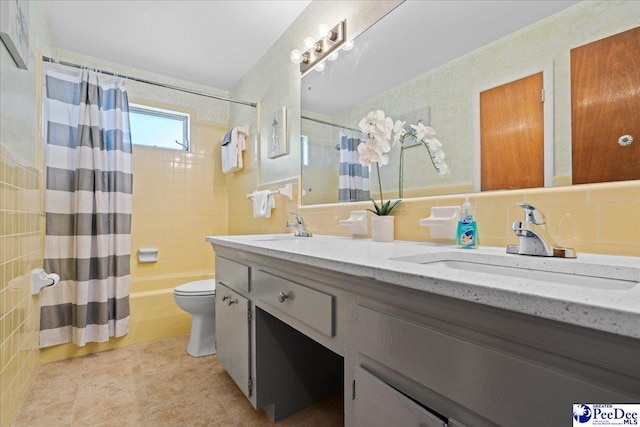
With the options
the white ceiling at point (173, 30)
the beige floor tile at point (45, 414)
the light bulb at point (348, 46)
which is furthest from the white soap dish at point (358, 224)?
the beige floor tile at point (45, 414)

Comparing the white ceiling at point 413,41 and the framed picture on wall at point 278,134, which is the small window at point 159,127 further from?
the white ceiling at point 413,41

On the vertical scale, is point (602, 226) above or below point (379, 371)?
above

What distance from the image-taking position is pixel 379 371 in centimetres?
65

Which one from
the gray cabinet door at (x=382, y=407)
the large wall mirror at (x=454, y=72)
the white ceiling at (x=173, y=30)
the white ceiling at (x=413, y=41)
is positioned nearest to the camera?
the gray cabinet door at (x=382, y=407)

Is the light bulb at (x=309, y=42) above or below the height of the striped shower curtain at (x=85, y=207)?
above

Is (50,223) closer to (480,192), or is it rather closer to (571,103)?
(480,192)

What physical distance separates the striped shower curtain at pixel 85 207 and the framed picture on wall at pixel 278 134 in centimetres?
106

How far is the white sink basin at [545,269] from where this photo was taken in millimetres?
590

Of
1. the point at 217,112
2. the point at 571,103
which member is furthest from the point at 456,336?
the point at 217,112

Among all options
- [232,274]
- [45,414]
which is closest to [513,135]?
[232,274]

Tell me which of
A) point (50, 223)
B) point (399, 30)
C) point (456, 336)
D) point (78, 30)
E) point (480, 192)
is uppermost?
point (78, 30)

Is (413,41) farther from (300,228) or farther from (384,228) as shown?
(300,228)

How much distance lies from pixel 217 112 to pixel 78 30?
1187 millimetres

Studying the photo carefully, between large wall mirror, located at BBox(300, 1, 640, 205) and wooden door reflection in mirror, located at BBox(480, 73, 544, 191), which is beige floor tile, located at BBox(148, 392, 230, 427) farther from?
wooden door reflection in mirror, located at BBox(480, 73, 544, 191)
